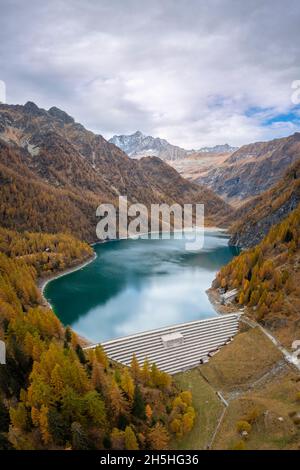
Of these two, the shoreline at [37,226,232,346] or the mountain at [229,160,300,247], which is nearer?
the shoreline at [37,226,232,346]

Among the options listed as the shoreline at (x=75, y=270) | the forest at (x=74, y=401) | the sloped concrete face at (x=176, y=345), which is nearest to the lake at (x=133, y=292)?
the shoreline at (x=75, y=270)

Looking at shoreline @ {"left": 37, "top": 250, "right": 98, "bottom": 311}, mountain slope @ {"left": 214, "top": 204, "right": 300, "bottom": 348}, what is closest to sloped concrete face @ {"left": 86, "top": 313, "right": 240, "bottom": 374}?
mountain slope @ {"left": 214, "top": 204, "right": 300, "bottom": 348}

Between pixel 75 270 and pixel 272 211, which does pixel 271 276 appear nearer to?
pixel 75 270

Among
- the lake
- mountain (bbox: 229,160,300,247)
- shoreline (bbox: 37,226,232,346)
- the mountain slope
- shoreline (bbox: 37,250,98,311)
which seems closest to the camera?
the mountain slope

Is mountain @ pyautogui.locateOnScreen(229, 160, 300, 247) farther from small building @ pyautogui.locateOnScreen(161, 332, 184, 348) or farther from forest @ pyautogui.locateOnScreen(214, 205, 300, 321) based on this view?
small building @ pyautogui.locateOnScreen(161, 332, 184, 348)

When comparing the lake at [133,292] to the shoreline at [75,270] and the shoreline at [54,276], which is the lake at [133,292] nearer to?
the shoreline at [75,270]

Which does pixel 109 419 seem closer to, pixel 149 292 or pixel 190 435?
pixel 190 435

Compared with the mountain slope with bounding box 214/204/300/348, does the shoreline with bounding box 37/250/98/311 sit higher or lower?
lower

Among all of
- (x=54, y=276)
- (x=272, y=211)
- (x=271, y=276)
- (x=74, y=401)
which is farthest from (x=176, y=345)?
(x=272, y=211)
